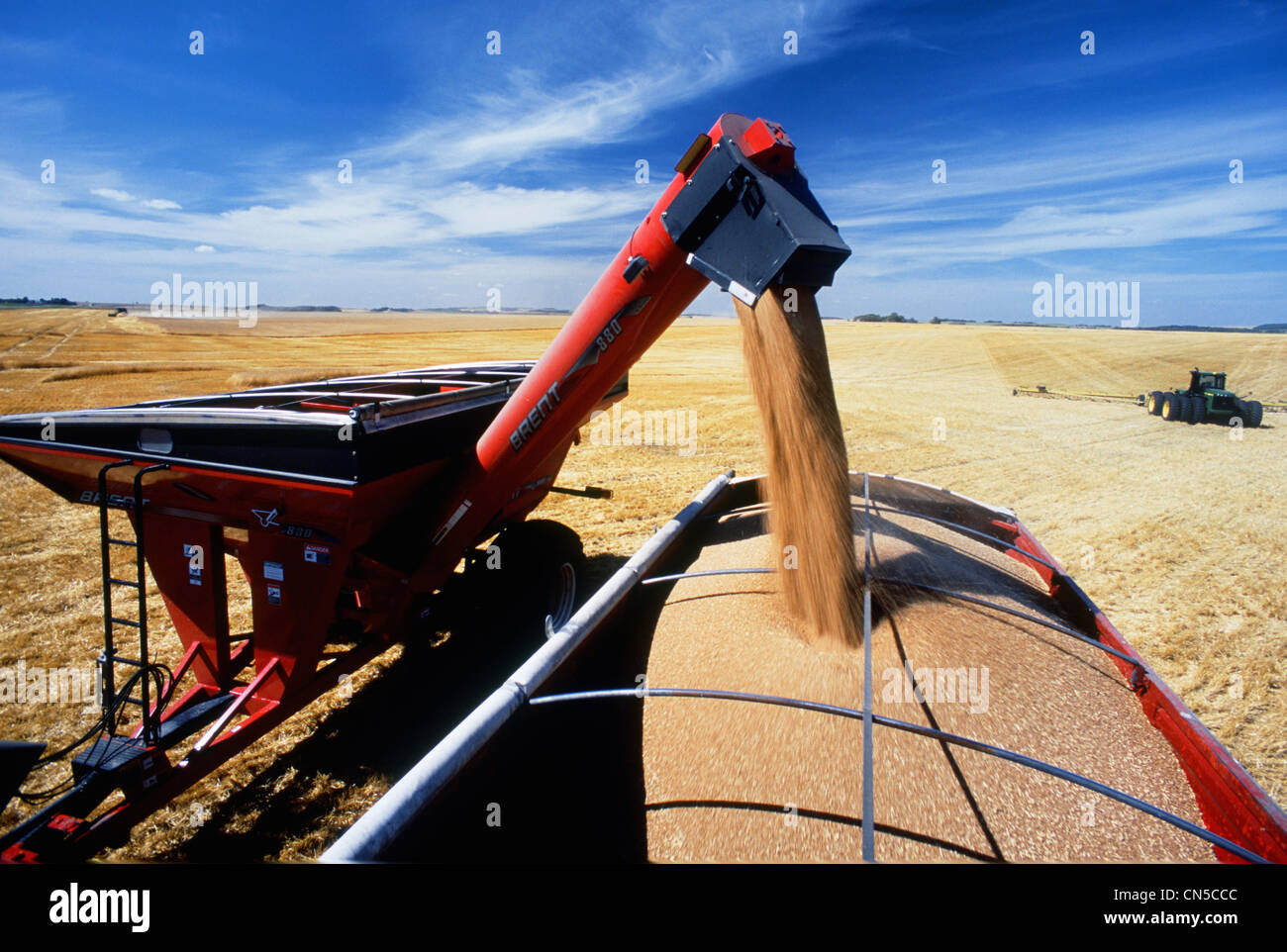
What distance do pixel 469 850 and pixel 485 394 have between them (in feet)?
9.16

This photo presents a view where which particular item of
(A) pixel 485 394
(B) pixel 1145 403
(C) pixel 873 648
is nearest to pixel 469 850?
(C) pixel 873 648

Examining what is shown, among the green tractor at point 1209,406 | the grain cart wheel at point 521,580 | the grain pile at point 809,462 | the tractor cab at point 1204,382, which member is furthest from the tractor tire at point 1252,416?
the grain pile at point 809,462

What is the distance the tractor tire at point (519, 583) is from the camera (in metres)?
4.36

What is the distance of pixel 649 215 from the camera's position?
8.16 feet

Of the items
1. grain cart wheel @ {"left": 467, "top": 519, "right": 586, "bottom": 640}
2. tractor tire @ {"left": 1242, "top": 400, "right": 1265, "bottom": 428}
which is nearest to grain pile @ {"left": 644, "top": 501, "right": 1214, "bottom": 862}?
A: grain cart wheel @ {"left": 467, "top": 519, "right": 586, "bottom": 640}

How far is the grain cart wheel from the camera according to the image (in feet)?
14.4

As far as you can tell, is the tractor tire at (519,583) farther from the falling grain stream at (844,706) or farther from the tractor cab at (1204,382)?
the tractor cab at (1204,382)

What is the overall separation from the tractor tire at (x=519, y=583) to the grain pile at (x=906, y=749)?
205 centimetres

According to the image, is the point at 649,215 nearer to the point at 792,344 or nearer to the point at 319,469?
the point at 792,344

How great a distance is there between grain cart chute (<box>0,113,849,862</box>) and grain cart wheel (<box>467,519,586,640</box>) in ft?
1.75

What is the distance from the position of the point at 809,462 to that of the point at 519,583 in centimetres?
259

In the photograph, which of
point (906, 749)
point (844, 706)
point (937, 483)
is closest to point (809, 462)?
point (844, 706)

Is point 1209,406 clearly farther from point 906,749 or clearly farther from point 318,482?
point 318,482

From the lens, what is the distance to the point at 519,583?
4.49 meters
